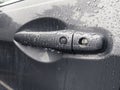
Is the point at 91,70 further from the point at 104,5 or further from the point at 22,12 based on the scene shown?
the point at 22,12

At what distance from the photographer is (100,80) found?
2.06 m

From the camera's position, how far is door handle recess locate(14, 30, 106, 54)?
2.09 metres

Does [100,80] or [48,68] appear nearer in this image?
[100,80]

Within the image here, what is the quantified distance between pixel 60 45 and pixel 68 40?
6 centimetres

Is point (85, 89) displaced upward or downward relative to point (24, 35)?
downward

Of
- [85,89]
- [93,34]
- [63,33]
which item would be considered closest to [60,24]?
[63,33]

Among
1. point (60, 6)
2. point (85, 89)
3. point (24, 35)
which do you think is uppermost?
point (60, 6)

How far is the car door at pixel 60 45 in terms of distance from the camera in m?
2.07

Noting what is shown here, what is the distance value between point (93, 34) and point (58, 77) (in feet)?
1.07

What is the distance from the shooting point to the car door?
2066mm

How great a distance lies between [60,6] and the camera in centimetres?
219

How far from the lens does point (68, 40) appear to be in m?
2.14

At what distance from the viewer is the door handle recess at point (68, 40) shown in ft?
6.86

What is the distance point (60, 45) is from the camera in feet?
7.09
